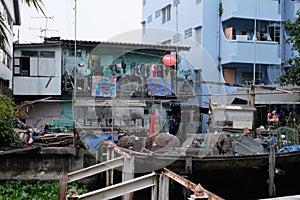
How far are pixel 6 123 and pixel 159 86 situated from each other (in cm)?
762

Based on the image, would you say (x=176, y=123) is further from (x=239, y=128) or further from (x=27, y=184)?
(x=27, y=184)

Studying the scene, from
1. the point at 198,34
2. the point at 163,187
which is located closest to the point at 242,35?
the point at 198,34

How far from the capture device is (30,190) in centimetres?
779

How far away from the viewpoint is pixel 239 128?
31.9 feet

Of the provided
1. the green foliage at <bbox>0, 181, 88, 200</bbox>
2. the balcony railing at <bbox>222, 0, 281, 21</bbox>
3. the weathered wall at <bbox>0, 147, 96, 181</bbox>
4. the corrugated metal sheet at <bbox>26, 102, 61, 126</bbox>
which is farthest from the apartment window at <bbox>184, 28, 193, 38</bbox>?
the green foliage at <bbox>0, 181, 88, 200</bbox>

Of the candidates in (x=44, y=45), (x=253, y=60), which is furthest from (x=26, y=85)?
(x=253, y=60)

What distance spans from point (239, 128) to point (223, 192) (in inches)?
70.5

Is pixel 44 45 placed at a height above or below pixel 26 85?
above

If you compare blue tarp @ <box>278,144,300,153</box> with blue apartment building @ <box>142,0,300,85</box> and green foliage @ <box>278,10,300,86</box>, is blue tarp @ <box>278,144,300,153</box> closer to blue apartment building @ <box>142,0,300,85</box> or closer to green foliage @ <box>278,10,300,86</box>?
green foliage @ <box>278,10,300,86</box>

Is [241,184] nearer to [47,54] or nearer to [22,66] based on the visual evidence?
[47,54]

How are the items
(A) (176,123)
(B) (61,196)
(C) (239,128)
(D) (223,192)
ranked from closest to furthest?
(B) (61,196), (D) (223,192), (C) (239,128), (A) (176,123)

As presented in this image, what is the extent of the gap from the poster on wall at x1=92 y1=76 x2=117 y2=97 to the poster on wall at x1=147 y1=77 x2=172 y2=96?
144cm

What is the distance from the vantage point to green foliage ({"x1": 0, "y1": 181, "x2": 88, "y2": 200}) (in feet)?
23.6

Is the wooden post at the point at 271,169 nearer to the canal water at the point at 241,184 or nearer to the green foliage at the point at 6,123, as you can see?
the canal water at the point at 241,184
